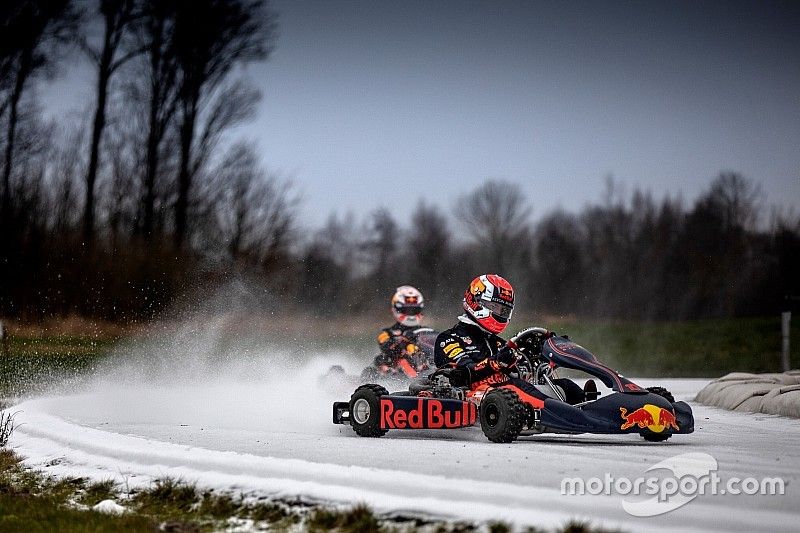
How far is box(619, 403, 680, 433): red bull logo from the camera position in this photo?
31.0 ft

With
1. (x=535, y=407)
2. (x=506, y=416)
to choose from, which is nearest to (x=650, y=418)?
(x=535, y=407)

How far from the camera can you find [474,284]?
1138cm

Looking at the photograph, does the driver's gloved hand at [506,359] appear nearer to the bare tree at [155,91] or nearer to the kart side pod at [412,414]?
the kart side pod at [412,414]

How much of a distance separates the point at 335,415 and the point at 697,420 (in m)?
4.65

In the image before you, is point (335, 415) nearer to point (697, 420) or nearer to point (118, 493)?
point (118, 493)

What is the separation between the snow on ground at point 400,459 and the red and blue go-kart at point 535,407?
193mm

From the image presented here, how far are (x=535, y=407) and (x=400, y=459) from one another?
1867mm

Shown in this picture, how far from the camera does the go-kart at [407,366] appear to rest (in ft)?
55.0

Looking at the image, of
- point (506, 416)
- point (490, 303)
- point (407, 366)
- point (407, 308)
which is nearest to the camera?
point (506, 416)

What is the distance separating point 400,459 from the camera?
27.2ft

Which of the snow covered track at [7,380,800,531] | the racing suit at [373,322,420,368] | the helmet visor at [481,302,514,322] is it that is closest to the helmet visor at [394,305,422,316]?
the racing suit at [373,322,420,368]

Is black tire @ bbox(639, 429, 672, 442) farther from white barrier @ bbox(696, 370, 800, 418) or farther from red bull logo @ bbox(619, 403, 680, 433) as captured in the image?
white barrier @ bbox(696, 370, 800, 418)

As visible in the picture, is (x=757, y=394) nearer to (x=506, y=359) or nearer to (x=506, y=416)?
(x=506, y=359)

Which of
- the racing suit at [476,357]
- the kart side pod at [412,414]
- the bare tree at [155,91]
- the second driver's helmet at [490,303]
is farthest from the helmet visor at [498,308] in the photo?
the bare tree at [155,91]
